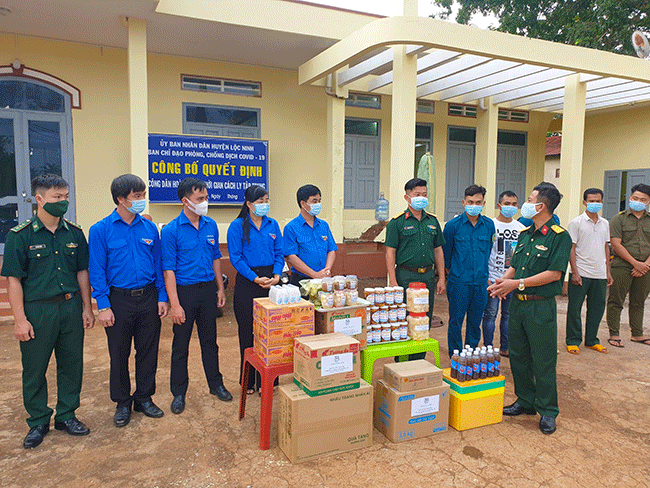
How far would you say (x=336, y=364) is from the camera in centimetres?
292

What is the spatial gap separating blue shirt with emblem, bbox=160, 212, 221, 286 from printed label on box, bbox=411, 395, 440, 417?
1.83 m

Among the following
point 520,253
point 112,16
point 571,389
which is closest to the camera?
point 520,253

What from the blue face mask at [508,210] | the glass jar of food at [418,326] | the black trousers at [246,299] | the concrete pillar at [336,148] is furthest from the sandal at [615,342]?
the black trousers at [246,299]

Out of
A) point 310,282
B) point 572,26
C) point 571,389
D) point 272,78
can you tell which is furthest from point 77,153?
point 572,26

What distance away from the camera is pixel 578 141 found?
26.3ft

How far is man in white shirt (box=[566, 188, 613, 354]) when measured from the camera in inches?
204

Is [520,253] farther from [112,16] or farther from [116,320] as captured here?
[112,16]

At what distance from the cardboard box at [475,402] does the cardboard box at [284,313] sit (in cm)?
117

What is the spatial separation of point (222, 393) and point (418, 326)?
5.61 ft

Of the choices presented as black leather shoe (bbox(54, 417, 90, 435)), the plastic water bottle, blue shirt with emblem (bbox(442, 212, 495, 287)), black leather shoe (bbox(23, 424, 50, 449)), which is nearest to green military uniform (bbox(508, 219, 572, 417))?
blue shirt with emblem (bbox(442, 212, 495, 287))

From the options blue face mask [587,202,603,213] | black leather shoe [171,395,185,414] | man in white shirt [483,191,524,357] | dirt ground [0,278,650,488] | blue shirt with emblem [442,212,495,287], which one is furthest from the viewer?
blue face mask [587,202,603,213]

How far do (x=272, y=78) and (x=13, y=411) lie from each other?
6793mm

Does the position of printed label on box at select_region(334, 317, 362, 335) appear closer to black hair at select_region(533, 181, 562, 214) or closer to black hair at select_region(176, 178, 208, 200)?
black hair at select_region(176, 178, 208, 200)

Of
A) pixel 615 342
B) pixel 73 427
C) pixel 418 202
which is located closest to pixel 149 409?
pixel 73 427
